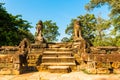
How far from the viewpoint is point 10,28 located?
65.7 feet

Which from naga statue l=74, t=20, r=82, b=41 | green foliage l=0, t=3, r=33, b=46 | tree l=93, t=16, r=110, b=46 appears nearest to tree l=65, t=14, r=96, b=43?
tree l=93, t=16, r=110, b=46

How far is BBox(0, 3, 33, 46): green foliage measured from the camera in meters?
18.4

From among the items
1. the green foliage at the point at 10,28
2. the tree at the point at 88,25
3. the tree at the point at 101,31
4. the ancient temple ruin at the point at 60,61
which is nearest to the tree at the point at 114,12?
the tree at the point at 101,31

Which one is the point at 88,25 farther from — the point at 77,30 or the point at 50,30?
the point at 77,30

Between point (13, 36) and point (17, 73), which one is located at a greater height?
point (13, 36)

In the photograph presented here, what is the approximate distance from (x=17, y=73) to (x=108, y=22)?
11880 mm

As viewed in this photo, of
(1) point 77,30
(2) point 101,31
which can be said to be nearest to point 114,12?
(1) point 77,30

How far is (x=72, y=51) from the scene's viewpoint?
9617 mm

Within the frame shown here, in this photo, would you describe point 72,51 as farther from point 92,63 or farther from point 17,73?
point 17,73

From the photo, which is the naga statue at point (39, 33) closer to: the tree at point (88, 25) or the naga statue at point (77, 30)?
the naga statue at point (77, 30)

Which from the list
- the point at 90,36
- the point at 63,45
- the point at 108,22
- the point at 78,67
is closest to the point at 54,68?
the point at 78,67

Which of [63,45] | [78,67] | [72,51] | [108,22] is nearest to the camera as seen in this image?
[78,67]

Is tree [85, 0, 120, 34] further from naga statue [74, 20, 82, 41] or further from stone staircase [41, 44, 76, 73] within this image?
stone staircase [41, 44, 76, 73]

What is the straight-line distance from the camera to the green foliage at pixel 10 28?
1836 cm
